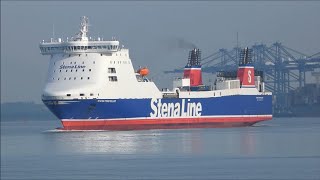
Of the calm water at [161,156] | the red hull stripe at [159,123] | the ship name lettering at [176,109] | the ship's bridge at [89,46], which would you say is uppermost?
the ship's bridge at [89,46]

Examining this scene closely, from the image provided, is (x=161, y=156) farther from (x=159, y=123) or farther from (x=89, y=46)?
(x=159, y=123)

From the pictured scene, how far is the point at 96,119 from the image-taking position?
65000 millimetres

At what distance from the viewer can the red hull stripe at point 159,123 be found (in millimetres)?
64500

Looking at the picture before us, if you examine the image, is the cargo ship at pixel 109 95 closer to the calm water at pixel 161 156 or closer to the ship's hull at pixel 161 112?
the ship's hull at pixel 161 112

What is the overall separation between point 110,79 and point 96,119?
2.74m

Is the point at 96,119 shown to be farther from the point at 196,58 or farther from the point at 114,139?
the point at 196,58

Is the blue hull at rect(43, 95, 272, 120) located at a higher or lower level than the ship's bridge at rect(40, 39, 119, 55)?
lower

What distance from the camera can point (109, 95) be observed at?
2569 inches

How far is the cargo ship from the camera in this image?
211 feet

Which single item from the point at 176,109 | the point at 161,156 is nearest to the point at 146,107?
the point at 176,109

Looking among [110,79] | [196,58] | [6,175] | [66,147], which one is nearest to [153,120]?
[110,79]

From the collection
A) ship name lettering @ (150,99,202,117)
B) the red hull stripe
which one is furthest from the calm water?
ship name lettering @ (150,99,202,117)

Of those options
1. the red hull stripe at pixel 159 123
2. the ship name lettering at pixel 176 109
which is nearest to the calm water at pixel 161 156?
the red hull stripe at pixel 159 123

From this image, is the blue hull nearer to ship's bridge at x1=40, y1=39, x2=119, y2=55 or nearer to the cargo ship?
the cargo ship
